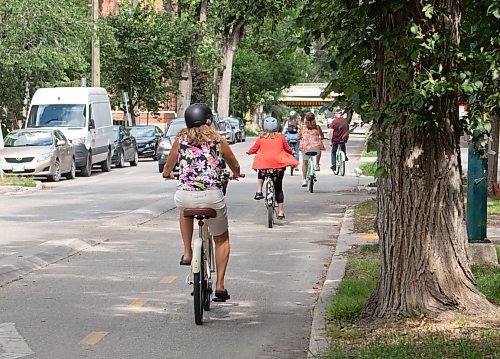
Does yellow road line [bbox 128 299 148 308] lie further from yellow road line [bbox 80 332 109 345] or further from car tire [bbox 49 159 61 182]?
car tire [bbox 49 159 61 182]

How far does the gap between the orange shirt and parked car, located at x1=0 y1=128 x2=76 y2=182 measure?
1401cm

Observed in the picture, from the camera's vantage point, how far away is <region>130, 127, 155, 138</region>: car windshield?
1727 inches

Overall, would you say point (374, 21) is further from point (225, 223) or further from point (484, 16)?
point (225, 223)

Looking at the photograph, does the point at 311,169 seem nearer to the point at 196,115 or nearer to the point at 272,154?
the point at 272,154

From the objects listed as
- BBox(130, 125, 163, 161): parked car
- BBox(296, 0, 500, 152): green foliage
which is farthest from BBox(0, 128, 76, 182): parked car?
BBox(296, 0, 500, 152): green foliage

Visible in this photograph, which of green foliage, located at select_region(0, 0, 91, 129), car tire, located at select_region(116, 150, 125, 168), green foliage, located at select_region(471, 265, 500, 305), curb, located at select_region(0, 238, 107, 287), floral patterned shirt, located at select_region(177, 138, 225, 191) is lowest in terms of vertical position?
car tire, located at select_region(116, 150, 125, 168)

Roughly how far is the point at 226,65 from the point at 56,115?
28.9 metres

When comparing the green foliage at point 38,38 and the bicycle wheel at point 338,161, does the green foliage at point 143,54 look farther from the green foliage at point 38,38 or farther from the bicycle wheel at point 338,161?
the bicycle wheel at point 338,161

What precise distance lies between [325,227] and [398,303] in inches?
359

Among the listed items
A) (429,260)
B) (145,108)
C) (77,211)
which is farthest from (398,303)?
(145,108)

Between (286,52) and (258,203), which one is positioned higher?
(286,52)

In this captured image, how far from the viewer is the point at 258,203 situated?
2138cm

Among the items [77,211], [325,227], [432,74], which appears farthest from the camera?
[77,211]

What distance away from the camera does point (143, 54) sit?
53969mm
